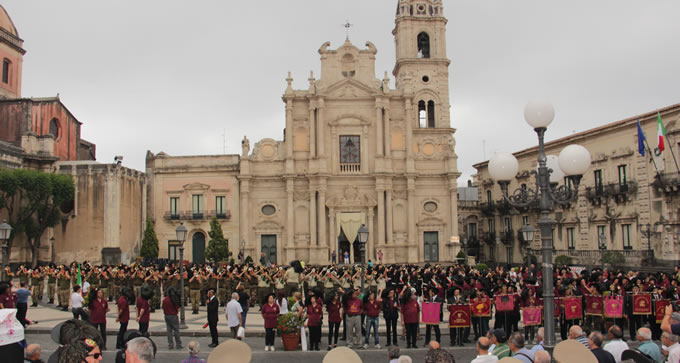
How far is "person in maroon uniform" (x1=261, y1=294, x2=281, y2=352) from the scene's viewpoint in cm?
1528

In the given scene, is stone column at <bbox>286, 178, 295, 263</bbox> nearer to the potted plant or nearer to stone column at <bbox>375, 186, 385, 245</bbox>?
stone column at <bbox>375, 186, 385, 245</bbox>

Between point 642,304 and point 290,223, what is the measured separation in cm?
3214

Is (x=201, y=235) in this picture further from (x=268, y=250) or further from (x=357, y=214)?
(x=357, y=214)

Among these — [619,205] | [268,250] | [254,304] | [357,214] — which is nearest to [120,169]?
[268,250]

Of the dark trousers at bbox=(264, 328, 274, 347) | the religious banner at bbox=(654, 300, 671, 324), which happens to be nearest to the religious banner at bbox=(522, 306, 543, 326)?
the religious banner at bbox=(654, 300, 671, 324)

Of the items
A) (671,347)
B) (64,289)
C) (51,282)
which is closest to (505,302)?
(671,347)

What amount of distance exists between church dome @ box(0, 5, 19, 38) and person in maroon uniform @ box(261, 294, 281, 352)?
4052cm

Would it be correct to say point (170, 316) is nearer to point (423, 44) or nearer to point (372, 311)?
point (372, 311)

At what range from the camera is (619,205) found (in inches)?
1492

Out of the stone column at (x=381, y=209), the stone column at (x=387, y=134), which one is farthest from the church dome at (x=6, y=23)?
the stone column at (x=381, y=209)

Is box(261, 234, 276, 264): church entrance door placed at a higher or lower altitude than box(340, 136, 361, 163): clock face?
lower

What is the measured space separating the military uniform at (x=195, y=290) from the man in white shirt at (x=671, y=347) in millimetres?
17037

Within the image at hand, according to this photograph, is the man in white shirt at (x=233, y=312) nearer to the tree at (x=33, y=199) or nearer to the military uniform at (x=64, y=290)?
the military uniform at (x=64, y=290)

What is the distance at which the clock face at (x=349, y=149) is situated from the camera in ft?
157
